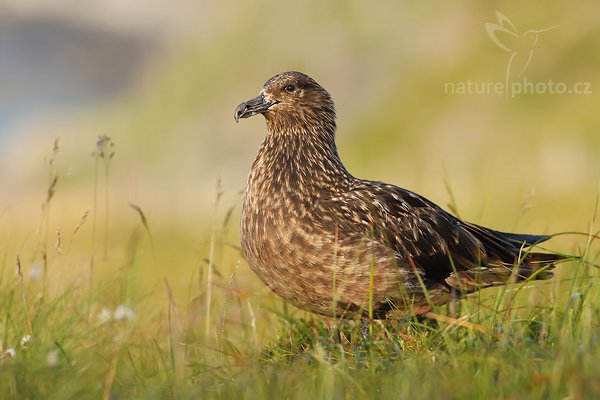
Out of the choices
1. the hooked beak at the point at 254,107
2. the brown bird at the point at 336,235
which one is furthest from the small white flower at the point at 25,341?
the hooked beak at the point at 254,107

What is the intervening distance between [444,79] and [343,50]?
7.12 meters

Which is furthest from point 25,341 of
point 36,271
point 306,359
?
point 306,359

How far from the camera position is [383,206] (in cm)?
606

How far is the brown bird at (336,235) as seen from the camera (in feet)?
17.9

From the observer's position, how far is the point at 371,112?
44344 millimetres

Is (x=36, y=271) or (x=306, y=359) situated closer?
(x=306, y=359)

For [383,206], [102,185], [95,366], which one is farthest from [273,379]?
[102,185]

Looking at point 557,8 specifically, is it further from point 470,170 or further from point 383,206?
point 383,206

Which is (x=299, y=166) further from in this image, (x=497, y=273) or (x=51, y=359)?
(x=51, y=359)

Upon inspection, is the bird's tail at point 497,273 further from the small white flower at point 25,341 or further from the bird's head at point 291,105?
the small white flower at point 25,341

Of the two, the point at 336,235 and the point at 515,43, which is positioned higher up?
the point at 515,43

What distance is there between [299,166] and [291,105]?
68 cm

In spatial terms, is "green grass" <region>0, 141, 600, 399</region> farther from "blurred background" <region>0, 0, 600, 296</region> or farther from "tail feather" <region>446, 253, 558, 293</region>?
"blurred background" <region>0, 0, 600, 296</region>

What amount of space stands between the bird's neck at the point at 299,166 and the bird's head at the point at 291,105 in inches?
2.6
